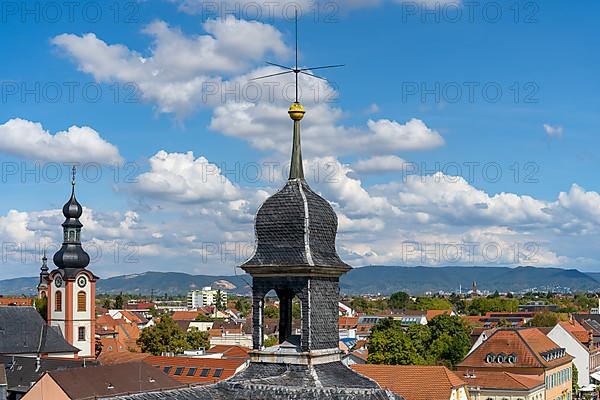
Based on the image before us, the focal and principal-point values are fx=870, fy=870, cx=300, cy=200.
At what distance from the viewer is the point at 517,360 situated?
213ft

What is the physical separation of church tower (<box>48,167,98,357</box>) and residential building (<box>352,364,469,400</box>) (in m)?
29.5

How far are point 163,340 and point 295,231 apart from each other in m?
64.3

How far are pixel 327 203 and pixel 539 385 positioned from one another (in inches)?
1756

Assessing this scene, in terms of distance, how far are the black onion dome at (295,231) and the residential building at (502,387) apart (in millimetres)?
40592

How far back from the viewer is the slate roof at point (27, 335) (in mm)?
68062

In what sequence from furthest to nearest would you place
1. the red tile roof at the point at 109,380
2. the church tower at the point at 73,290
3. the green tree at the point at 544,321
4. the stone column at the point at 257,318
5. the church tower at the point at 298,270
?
the green tree at the point at 544,321 → the church tower at the point at 73,290 → the red tile roof at the point at 109,380 → the stone column at the point at 257,318 → the church tower at the point at 298,270

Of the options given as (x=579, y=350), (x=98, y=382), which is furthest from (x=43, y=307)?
(x=579, y=350)

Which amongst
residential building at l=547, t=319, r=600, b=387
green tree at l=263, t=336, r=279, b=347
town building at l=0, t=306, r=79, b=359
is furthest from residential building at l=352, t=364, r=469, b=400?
residential building at l=547, t=319, r=600, b=387

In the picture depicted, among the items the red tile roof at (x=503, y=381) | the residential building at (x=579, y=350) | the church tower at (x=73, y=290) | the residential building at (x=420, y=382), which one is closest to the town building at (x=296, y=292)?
the residential building at (x=420, y=382)

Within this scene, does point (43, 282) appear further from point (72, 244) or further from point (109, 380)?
point (109, 380)

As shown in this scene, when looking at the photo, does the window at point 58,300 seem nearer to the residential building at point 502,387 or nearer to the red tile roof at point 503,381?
the residential building at point 502,387

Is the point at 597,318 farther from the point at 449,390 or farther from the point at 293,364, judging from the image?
the point at 293,364

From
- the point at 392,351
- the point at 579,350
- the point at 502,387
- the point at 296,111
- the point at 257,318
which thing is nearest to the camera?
the point at 257,318

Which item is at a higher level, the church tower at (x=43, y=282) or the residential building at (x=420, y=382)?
the church tower at (x=43, y=282)
